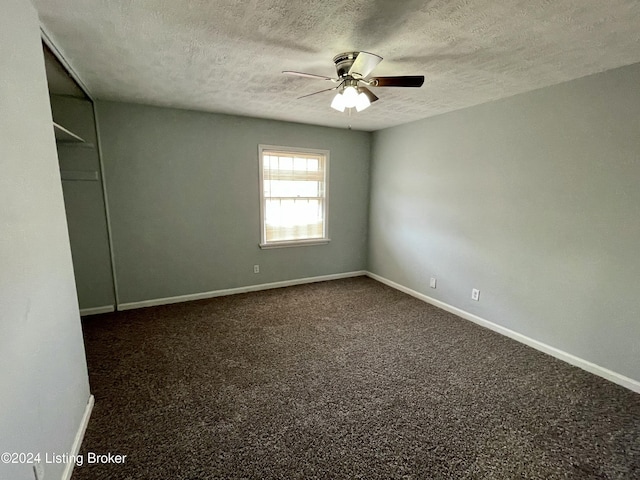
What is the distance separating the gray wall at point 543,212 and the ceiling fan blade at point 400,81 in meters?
1.48

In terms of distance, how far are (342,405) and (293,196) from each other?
9.74 feet

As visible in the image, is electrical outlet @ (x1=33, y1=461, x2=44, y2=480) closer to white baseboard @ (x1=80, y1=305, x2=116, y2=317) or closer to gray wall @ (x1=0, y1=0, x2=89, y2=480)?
gray wall @ (x1=0, y1=0, x2=89, y2=480)

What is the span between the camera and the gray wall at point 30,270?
1.03 m

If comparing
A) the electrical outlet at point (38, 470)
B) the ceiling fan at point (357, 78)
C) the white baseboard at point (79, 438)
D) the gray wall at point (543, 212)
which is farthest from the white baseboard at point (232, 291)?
the ceiling fan at point (357, 78)

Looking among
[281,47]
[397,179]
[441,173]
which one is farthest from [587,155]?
[281,47]

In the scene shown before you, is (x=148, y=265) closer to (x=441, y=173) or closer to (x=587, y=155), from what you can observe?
(x=441, y=173)

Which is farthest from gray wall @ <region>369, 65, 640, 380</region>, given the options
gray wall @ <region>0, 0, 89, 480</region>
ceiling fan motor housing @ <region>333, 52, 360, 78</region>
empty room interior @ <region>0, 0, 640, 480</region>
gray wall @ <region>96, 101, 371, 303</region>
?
gray wall @ <region>0, 0, 89, 480</region>

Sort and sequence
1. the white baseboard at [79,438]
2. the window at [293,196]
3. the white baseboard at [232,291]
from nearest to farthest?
the white baseboard at [79,438] → the white baseboard at [232,291] → the window at [293,196]

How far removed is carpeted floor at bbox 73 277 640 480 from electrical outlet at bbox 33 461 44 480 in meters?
0.38

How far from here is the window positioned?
4062 mm

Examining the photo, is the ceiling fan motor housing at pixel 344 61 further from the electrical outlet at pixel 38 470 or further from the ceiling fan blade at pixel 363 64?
the electrical outlet at pixel 38 470

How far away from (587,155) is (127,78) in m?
3.87

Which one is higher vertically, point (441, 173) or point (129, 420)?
point (441, 173)

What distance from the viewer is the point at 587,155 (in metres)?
2.31
